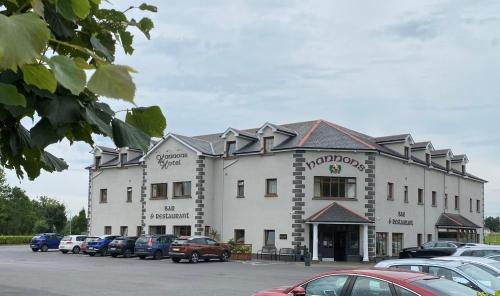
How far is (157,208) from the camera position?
47.1m

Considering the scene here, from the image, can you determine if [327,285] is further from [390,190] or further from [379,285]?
[390,190]

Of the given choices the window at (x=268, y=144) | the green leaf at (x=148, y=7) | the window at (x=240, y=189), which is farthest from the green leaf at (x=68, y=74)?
the window at (x=240, y=189)

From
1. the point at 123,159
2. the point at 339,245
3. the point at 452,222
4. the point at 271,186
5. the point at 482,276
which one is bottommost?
the point at 339,245

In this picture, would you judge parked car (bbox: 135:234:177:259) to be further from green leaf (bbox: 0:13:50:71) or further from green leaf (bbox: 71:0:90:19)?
green leaf (bbox: 0:13:50:71)

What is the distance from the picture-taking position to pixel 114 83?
1.57 metres

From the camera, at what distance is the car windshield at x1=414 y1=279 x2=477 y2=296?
8414mm

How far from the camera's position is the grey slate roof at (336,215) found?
39.2 m

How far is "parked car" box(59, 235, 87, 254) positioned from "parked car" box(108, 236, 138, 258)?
6162 mm

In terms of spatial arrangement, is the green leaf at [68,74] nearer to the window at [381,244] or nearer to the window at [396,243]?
the window at [381,244]

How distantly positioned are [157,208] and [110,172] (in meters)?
7.94

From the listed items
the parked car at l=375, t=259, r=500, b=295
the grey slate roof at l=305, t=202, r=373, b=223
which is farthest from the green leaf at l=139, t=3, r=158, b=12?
the grey slate roof at l=305, t=202, r=373, b=223

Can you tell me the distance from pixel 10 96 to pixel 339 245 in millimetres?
40201

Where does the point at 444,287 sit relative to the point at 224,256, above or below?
above

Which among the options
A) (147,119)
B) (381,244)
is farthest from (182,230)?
(147,119)
